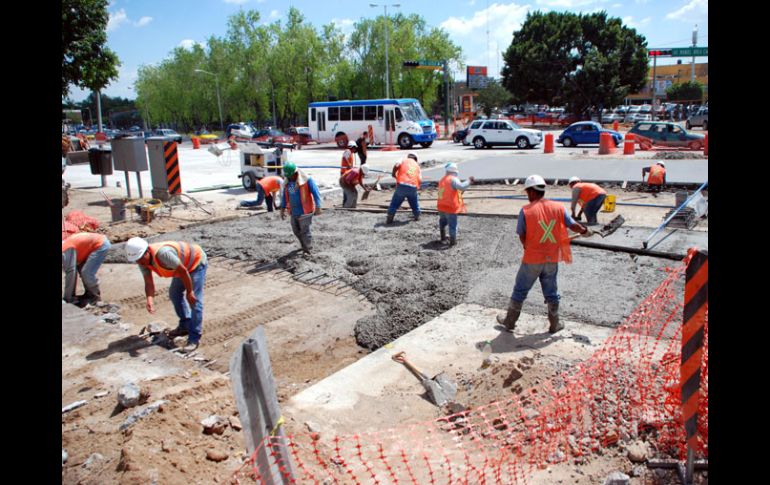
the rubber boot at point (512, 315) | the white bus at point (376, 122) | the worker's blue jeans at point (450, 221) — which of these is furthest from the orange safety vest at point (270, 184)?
the white bus at point (376, 122)

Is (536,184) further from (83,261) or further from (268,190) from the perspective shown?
(268,190)

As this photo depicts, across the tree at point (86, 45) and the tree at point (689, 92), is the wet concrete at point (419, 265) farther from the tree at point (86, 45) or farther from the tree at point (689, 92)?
the tree at point (689, 92)

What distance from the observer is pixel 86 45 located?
18.2m

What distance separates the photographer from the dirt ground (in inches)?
156

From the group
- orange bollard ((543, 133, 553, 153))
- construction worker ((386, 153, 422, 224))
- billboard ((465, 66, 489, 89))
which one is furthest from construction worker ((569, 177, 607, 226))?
billboard ((465, 66, 489, 89))

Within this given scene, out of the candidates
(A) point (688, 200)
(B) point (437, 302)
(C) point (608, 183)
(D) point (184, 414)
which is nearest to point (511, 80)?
(C) point (608, 183)

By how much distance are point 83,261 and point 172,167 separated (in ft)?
23.6

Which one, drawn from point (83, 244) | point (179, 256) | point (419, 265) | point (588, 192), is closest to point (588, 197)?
point (588, 192)

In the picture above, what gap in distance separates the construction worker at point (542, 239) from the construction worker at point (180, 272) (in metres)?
3.45

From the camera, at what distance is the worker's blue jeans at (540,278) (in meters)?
5.82
